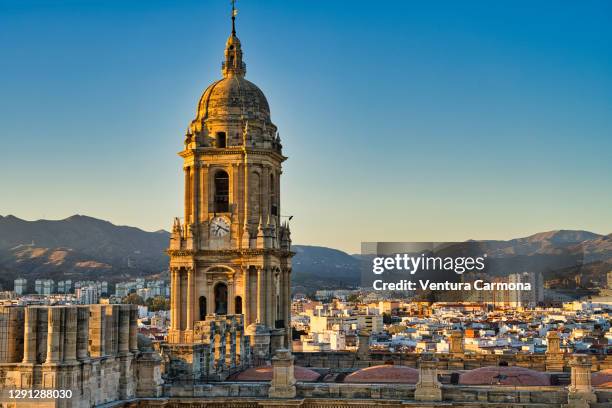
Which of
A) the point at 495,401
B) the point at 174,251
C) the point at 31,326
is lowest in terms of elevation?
the point at 495,401

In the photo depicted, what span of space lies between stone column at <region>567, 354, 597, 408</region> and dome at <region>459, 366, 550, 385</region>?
192 inches

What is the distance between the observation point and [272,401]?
147 ft

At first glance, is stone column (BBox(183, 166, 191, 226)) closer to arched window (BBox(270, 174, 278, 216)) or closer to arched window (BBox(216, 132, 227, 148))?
arched window (BBox(216, 132, 227, 148))

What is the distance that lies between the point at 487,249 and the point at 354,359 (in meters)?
52.3

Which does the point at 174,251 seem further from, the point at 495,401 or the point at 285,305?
the point at 495,401

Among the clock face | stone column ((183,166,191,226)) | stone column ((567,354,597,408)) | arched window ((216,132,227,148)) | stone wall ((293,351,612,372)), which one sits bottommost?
stone column ((567,354,597,408))

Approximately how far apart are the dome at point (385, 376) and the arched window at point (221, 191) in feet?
52.9

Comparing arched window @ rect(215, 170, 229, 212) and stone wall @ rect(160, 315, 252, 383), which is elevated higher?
arched window @ rect(215, 170, 229, 212)

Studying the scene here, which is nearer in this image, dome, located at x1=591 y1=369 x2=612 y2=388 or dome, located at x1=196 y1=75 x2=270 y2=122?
dome, located at x1=591 y1=369 x2=612 y2=388

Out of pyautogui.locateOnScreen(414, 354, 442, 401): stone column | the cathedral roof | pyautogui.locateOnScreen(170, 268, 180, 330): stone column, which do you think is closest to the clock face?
pyautogui.locateOnScreen(170, 268, 180, 330): stone column

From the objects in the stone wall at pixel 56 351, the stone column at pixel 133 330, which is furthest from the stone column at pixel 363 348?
the stone wall at pixel 56 351

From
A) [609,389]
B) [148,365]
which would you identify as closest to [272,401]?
[148,365]

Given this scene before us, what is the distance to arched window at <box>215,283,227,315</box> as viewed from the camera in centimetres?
6248

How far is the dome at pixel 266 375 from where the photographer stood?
50.7m
